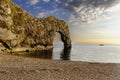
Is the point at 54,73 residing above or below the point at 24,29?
below

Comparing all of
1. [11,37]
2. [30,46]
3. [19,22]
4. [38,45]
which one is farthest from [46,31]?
[11,37]

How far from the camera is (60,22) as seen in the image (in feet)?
588

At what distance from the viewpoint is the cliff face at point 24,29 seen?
8756cm

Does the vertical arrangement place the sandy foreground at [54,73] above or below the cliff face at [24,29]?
below

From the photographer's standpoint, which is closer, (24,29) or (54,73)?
Result: (54,73)

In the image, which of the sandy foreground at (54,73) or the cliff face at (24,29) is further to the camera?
the cliff face at (24,29)

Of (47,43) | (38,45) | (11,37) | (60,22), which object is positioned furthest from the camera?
(60,22)

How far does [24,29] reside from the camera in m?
119

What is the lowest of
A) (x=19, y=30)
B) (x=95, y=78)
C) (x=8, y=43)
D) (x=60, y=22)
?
(x=95, y=78)

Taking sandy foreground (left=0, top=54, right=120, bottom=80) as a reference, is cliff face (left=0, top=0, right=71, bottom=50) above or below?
above

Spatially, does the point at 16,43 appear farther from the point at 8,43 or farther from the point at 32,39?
the point at 32,39

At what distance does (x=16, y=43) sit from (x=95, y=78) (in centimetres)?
7614

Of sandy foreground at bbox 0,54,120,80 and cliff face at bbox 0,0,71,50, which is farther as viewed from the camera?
cliff face at bbox 0,0,71,50

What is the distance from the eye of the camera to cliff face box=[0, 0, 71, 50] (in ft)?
287
